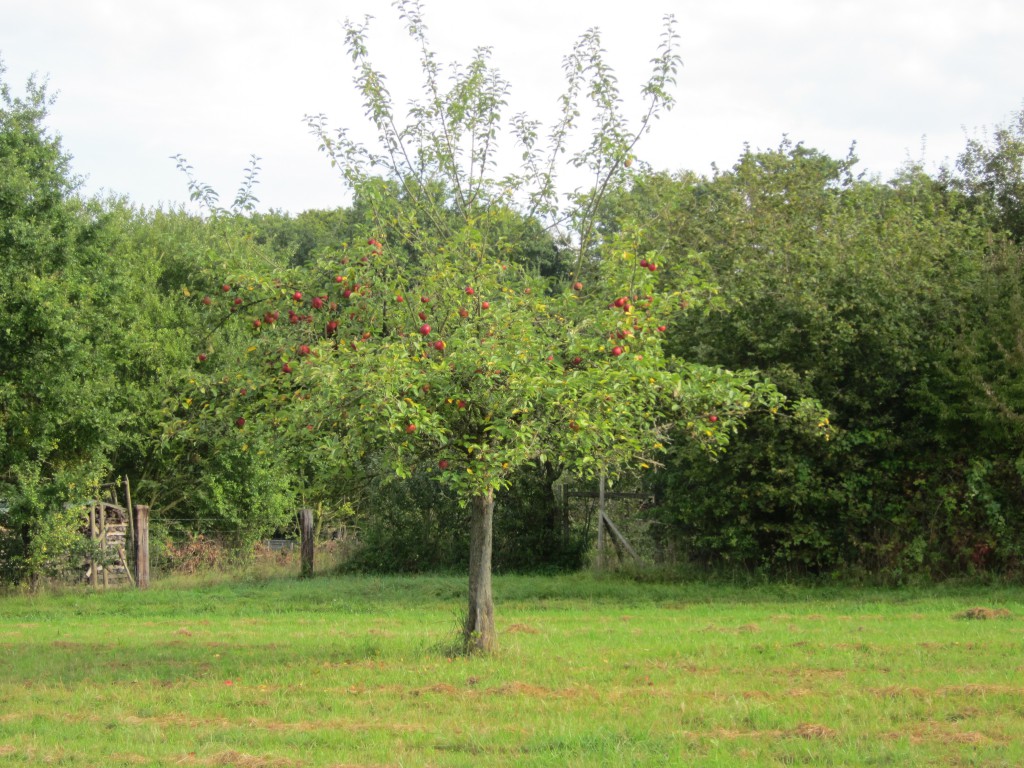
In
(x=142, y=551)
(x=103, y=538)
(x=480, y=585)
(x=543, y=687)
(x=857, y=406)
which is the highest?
(x=857, y=406)

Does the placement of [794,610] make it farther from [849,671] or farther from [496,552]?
[496,552]

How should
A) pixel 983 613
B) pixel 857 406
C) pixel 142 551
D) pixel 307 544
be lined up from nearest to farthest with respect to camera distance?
1. pixel 983 613
2. pixel 857 406
3. pixel 142 551
4. pixel 307 544

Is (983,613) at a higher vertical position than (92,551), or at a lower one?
lower

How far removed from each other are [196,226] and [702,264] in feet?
74.2

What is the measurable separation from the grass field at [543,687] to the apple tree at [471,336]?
5.19 ft

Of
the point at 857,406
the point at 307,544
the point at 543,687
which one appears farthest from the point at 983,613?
the point at 307,544

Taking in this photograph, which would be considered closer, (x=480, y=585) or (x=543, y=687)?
(x=543, y=687)

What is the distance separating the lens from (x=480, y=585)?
991 cm

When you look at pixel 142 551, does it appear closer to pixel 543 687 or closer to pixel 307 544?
pixel 307 544

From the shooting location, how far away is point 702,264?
9.73m

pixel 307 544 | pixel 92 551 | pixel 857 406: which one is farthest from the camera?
pixel 307 544

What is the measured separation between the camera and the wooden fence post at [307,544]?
71.4 feet

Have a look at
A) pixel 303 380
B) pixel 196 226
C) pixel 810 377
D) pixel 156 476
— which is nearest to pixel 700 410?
pixel 303 380

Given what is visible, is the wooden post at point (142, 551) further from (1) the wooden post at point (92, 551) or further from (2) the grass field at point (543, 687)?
(2) the grass field at point (543, 687)
